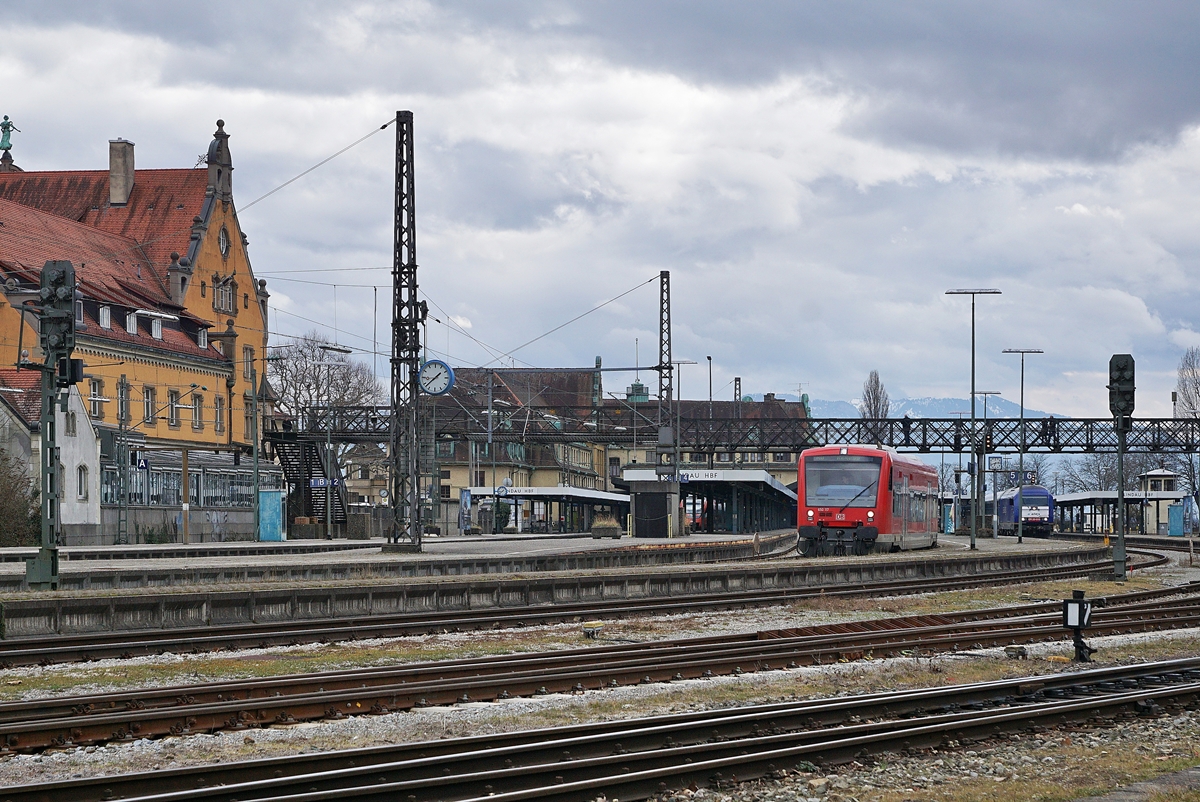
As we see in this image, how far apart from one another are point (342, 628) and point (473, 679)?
21.5ft

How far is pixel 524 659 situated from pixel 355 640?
4.47 meters

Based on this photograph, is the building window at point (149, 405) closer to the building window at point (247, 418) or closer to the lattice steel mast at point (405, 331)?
the building window at point (247, 418)

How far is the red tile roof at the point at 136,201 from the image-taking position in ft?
272

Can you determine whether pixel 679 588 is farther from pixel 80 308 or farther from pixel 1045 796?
pixel 80 308

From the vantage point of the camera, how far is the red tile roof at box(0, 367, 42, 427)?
51.2m

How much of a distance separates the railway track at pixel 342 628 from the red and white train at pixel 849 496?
9610 mm

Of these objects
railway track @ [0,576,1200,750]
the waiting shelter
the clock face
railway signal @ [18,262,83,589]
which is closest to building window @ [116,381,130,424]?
the waiting shelter

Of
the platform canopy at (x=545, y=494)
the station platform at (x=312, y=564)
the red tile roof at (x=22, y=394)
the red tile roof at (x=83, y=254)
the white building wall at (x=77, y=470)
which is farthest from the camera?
the platform canopy at (x=545, y=494)

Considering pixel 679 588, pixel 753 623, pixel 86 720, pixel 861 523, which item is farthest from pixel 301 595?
pixel 861 523

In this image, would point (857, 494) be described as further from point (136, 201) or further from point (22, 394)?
point (136, 201)

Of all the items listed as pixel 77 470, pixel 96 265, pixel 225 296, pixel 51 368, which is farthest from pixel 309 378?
pixel 51 368

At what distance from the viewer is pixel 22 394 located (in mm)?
52250

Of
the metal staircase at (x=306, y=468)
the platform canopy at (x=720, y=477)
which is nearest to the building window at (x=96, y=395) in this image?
the metal staircase at (x=306, y=468)

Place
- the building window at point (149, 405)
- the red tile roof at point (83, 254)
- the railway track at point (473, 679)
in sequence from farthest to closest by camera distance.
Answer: the building window at point (149, 405)
the red tile roof at point (83, 254)
the railway track at point (473, 679)
